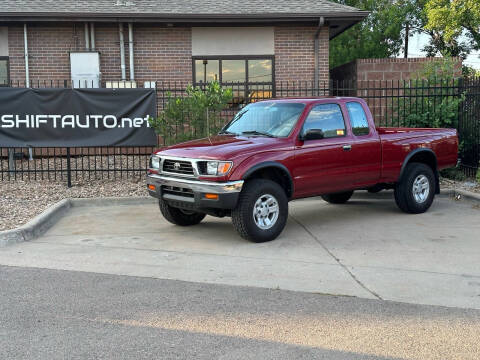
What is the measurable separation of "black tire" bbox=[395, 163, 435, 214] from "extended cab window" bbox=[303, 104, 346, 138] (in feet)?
4.80

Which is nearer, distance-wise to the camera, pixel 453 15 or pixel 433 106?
pixel 433 106

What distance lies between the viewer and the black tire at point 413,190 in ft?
28.6

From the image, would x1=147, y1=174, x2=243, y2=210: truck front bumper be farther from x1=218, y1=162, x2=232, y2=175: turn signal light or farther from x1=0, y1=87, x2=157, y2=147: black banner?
x1=0, y1=87, x2=157, y2=147: black banner

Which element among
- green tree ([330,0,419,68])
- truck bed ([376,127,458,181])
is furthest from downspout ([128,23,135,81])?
green tree ([330,0,419,68])

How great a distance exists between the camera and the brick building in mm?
14781

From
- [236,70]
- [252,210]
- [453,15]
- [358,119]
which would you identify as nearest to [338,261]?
[252,210]

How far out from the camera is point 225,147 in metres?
7.02

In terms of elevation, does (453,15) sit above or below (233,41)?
above

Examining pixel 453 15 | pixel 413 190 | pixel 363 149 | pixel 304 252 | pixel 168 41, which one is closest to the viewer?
pixel 304 252

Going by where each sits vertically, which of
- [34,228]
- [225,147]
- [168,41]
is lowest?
[34,228]

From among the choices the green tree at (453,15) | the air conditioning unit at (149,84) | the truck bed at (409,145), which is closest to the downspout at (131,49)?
the air conditioning unit at (149,84)

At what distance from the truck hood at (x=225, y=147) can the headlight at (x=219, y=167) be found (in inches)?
2.4

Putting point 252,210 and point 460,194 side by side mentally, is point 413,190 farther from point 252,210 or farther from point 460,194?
point 252,210

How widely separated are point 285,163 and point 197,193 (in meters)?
1.24
